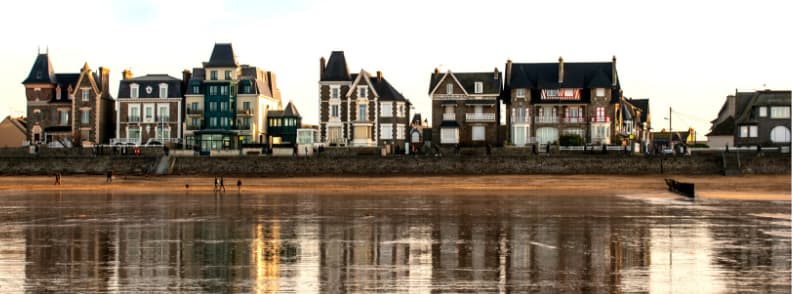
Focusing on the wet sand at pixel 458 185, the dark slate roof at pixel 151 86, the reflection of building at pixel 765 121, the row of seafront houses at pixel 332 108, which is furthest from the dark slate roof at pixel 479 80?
the dark slate roof at pixel 151 86

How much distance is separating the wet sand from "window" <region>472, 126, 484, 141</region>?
57.9 ft

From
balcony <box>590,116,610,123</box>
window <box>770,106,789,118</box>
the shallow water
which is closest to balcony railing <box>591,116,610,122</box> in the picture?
balcony <box>590,116,610,123</box>

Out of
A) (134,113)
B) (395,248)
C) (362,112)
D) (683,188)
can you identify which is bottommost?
(395,248)

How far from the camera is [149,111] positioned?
85.9 m

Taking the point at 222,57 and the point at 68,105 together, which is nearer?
the point at 222,57

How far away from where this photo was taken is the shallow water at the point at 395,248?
55.8 feet

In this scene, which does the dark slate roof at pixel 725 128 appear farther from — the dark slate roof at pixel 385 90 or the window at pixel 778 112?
the dark slate roof at pixel 385 90

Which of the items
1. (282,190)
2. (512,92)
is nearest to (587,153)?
(512,92)

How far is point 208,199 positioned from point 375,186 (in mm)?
14578

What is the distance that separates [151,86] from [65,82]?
10.5 metres

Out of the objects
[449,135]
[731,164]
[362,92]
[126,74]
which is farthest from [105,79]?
[731,164]

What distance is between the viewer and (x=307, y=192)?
156 ft

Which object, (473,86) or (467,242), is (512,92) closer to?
(473,86)

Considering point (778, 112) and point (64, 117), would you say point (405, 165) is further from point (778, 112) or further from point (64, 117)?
point (64, 117)
